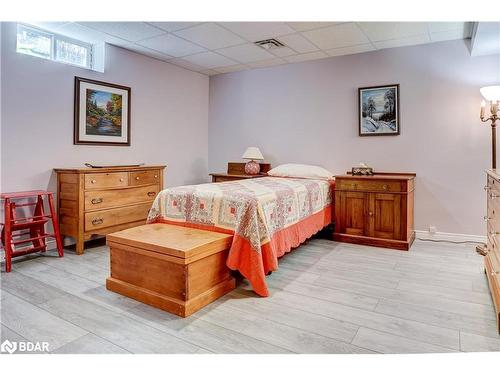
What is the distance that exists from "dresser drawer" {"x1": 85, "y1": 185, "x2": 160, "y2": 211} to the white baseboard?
335cm

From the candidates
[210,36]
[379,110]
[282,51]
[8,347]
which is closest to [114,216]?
[8,347]

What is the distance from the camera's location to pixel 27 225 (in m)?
3.19

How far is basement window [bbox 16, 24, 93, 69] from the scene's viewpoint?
3.47 meters

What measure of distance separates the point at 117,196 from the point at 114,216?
23 cm

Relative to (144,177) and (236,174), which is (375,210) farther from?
(144,177)

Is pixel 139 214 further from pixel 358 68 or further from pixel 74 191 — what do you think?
pixel 358 68

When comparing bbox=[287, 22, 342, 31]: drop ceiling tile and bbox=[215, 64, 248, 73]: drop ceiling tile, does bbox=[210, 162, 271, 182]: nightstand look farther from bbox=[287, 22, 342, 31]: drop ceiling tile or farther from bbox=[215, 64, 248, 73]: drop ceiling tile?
bbox=[287, 22, 342, 31]: drop ceiling tile

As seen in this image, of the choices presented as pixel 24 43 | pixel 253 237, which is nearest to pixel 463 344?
pixel 253 237

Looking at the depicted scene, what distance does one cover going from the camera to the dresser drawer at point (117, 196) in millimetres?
3518

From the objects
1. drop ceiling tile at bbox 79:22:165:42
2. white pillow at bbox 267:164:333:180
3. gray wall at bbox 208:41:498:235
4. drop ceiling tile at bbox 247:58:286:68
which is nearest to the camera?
drop ceiling tile at bbox 79:22:165:42

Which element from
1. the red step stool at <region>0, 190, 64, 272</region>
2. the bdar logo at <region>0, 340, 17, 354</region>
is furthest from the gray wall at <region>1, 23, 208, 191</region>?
the bdar logo at <region>0, 340, 17, 354</region>

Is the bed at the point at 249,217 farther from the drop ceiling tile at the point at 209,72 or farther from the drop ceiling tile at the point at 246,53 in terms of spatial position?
the drop ceiling tile at the point at 209,72

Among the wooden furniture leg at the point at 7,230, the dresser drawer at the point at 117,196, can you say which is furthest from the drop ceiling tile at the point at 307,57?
→ the wooden furniture leg at the point at 7,230
